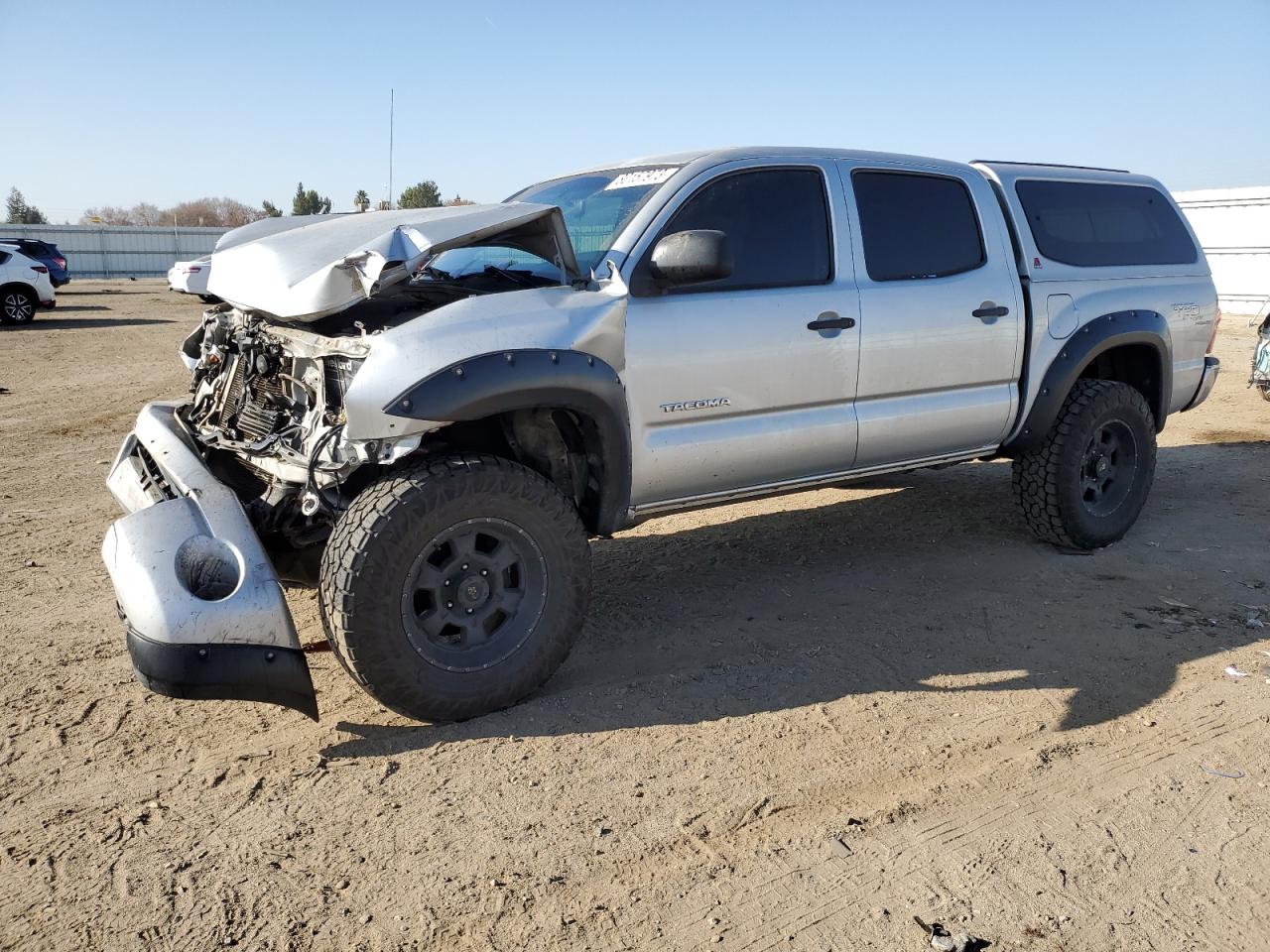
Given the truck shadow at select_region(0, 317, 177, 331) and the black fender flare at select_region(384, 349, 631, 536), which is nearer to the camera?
the black fender flare at select_region(384, 349, 631, 536)

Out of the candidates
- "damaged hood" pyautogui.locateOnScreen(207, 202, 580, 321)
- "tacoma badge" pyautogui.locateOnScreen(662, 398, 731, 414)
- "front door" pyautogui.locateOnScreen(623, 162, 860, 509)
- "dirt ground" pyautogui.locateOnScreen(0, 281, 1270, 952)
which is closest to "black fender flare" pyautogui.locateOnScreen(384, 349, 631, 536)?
"front door" pyautogui.locateOnScreen(623, 162, 860, 509)

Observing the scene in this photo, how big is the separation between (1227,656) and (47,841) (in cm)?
450

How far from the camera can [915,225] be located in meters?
5.07

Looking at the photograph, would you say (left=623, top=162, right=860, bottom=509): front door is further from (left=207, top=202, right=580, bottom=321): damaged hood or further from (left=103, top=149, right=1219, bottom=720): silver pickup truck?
(left=207, top=202, right=580, bottom=321): damaged hood

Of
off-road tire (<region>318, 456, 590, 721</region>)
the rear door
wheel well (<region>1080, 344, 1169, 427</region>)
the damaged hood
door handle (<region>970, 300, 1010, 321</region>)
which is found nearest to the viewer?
off-road tire (<region>318, 456, 590, 721</region>)

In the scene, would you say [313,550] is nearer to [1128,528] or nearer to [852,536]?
[852,536]

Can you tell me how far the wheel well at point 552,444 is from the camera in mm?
4074

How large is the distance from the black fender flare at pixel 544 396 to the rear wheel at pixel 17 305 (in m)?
19.9

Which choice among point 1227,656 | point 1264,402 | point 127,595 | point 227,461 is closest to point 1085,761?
point 1227,656

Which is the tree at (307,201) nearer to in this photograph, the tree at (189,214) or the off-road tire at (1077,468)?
the tree at (189,214)

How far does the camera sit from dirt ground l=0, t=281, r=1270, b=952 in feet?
8.96

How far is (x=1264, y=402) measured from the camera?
37.8 feet

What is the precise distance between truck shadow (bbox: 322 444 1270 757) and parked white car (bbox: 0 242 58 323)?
18315 mm

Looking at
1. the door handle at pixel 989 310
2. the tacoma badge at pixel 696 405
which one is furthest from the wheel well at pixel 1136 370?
the tacoma badge at pixel 696 405
